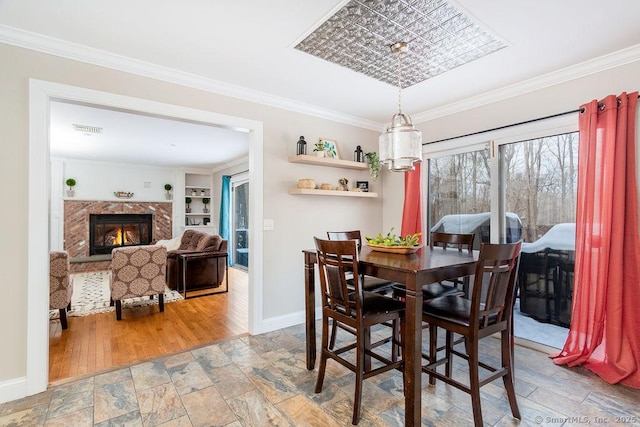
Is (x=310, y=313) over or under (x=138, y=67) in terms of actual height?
under

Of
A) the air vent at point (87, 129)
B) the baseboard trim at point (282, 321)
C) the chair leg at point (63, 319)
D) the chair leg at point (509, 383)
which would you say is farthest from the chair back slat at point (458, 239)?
the air vent at point (87, 129)

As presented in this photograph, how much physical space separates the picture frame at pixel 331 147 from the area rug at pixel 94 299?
9.90ft

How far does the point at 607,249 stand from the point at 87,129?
6.24 m

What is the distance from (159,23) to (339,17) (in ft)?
3.88

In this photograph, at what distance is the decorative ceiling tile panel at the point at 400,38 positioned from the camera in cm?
195

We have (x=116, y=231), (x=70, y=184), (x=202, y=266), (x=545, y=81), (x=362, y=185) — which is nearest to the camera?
(x=545, y=81)

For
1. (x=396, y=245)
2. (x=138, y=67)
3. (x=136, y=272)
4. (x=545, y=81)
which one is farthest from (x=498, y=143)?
(x=136, y=272)

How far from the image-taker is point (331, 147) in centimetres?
390

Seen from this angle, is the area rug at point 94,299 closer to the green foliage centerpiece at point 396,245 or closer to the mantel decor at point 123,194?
the mantel decor at point 123,194

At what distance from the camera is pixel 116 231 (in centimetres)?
758

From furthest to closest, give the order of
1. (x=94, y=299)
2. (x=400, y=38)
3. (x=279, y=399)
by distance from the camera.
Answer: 1. (x=94, y=299)
2. (x=400, y=38)
3. (x=279, y=399)

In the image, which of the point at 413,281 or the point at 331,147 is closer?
the point at 413,281

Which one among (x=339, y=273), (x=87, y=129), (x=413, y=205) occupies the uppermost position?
(x=87, y=129)

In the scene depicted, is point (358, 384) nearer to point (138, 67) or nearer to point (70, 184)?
point (138, 67)
